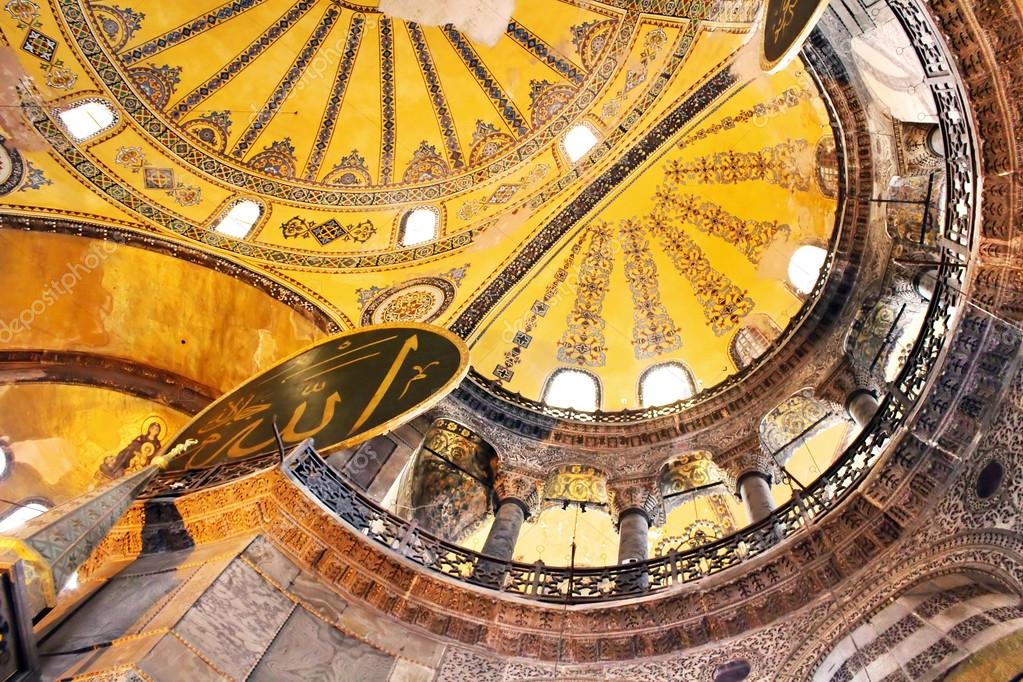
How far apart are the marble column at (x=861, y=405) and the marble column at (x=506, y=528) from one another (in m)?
Result: 3.53

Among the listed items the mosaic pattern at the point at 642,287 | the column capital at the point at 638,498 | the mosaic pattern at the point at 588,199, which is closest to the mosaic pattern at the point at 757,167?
the mosaic pattern at the point at 588,199

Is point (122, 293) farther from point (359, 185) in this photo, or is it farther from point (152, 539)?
point (152, 539)

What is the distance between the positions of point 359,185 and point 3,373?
4.88 m

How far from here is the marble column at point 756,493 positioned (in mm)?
8039

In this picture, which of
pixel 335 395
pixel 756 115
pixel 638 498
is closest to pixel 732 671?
pixel 638 498

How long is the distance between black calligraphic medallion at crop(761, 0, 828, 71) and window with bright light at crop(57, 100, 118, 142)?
7679mm

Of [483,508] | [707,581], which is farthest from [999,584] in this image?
[483,508]

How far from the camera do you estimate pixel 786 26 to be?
20.6ft

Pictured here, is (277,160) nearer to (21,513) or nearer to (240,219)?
(240,219)

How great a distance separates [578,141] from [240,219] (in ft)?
15.0

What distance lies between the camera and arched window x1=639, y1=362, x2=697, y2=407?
1021cm

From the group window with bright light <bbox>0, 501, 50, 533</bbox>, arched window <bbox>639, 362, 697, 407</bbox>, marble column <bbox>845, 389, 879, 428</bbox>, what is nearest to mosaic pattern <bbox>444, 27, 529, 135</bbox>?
arched window <bbox>639, 362, 697, 407</bbox>

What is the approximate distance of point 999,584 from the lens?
15.5 ft

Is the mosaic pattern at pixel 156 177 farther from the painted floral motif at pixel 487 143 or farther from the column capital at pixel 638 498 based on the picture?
the column capital at pixel 638 498
